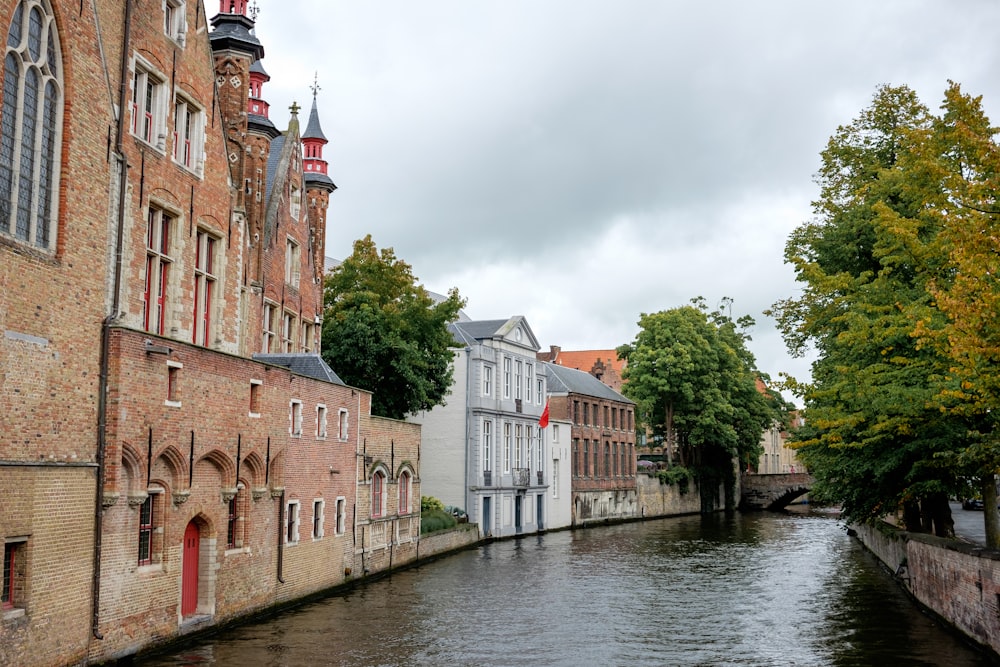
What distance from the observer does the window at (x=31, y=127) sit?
15.9 meters

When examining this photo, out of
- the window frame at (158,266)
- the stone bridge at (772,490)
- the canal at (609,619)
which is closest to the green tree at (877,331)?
the canal at (609,619)

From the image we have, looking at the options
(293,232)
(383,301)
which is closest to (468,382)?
(383,301)

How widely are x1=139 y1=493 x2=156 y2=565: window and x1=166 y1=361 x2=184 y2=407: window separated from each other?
73.1 inches

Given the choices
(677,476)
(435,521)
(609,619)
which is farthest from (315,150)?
(677,476)

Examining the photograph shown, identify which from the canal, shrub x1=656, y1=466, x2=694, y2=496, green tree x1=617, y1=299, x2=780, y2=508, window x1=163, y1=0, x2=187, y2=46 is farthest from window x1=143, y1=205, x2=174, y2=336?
shrub x1=656, y1=466, x2=694, y2=496

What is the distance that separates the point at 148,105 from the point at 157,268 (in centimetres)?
346

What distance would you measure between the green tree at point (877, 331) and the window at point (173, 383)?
1377 cm

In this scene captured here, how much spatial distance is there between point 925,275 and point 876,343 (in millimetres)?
1945

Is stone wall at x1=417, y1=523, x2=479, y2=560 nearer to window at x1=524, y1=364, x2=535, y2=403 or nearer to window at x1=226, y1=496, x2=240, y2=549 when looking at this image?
window at x1=524, y1=364, x2=535, y2=403

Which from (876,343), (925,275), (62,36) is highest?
(62,36)

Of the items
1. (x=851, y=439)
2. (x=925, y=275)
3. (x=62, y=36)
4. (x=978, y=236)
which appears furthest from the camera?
(x=851, y=439)

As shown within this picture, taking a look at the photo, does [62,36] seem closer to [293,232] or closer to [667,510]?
[293,232]

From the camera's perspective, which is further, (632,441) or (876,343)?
(632,441)

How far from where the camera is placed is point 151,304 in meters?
21.9
